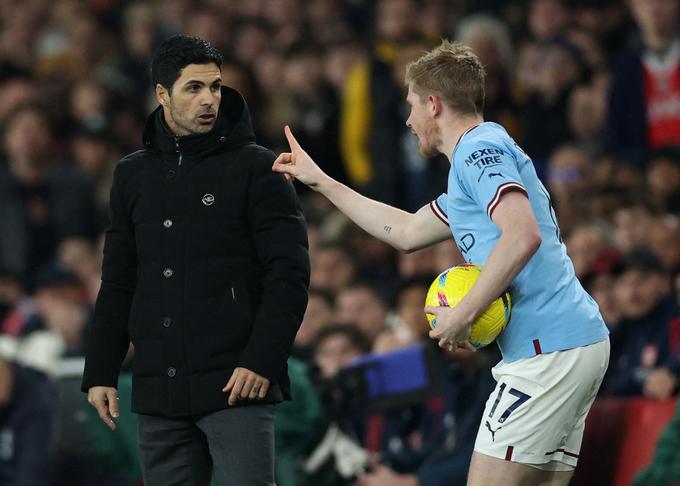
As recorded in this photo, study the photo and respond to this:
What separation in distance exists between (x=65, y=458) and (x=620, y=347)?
11.1 feet

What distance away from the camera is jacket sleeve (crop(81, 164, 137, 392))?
4.95 m

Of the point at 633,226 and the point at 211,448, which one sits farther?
the point at 633,226

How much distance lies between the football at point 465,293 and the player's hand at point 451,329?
58 millimetres

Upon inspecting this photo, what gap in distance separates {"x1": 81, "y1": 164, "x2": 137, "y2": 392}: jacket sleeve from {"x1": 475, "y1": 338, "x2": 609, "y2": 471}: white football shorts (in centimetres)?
136

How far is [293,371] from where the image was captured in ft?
25.1

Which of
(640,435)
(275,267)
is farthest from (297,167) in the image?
(640,435)

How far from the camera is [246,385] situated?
466 cm

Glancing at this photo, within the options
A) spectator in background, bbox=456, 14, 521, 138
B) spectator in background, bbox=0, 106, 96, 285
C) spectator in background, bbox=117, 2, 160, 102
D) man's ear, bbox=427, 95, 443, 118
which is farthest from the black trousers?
spectator in background, bbox=117, 2, 160, 102

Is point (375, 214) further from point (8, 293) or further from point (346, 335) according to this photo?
point (8, 293)

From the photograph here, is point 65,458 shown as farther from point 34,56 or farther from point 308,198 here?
point 34,56

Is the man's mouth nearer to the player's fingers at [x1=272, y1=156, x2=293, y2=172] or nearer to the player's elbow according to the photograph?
the player's fingers at [x1=272, y1=156, x2=293, y2=172]

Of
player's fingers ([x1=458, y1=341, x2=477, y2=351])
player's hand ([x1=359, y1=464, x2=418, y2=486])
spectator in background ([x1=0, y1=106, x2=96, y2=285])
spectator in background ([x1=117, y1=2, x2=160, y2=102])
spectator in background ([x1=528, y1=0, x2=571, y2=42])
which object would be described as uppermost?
spectator in background ([x1=117, y1=2, x2=160, y2=102])

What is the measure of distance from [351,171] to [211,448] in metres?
6.27

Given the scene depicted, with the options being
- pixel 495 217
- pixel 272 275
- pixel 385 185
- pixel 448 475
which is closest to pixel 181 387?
pixel 272 275
